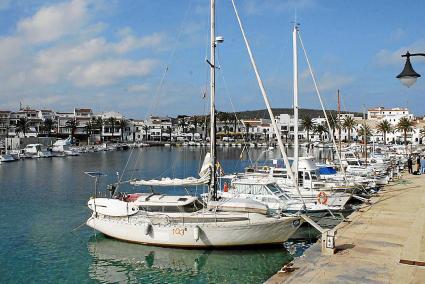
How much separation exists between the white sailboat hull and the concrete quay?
2824 mm

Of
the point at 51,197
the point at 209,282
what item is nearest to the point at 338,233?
the point at 209,282

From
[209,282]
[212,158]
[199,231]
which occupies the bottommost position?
[209,282]

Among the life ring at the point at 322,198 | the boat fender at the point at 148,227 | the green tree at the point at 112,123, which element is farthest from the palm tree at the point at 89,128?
the boat fender at the point at 148,227

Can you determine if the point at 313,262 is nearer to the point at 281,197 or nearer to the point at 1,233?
the point at 281,197

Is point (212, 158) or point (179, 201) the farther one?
point (212, 158)

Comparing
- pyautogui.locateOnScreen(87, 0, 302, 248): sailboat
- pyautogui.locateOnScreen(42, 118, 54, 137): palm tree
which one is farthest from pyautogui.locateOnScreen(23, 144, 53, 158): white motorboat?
pyautogui.locateOnScreen(87, 0, 302, 248): sailboat

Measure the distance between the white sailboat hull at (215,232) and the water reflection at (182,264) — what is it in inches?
17.4

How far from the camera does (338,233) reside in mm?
17547

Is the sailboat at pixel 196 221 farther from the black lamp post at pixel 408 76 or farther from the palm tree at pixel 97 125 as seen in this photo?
the palm tree at pixel 97 125

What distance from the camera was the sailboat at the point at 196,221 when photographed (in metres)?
19.6

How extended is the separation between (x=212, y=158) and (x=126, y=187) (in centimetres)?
2474

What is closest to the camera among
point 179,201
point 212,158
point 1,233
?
point 179,201

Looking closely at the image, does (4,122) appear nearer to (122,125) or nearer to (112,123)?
(112,123)

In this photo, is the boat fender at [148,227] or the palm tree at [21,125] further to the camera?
the palm tree at [21,125]
